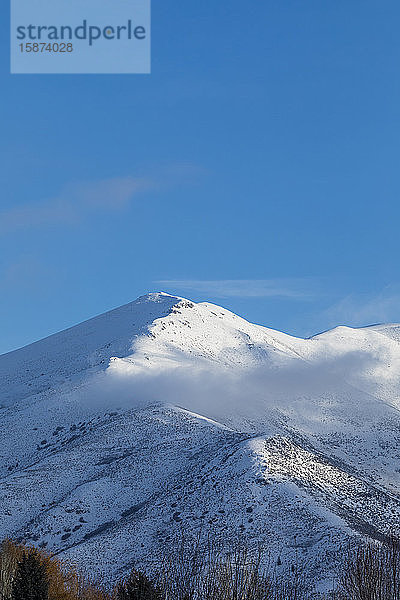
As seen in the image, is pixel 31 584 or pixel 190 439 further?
pixel 190 439

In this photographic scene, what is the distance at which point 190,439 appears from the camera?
71.9m

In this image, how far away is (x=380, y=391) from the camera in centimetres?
13762

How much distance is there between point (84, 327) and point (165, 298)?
20.8 m

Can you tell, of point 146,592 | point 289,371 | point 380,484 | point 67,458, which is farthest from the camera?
point 289,371

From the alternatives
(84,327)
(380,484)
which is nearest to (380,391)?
(380,484)

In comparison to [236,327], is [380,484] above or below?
below

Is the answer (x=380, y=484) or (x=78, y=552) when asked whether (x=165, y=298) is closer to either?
(x=380, y=484)

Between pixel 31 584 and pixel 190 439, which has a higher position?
pixel 190 439

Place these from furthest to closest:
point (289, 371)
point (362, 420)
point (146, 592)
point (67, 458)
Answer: point (289, 371) → point (362, 420) → point (67, 458) → point (146, 592)

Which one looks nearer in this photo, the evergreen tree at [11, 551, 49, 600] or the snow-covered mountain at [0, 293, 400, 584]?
the evergreen tree at [11, 551, 49, 600]

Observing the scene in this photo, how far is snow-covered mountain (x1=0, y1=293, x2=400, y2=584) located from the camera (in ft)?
165

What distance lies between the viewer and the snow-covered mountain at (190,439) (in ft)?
165

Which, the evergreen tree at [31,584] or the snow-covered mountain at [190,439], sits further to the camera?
the snow-covered mountain at [190,439]

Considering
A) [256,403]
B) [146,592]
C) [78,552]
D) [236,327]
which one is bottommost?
Result: [78,552]
